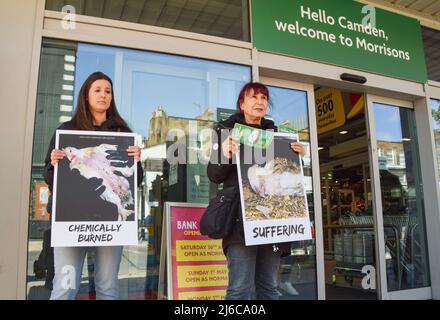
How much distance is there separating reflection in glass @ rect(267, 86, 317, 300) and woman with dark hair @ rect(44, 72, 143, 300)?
179 cm

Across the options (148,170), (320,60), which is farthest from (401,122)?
(148,170)

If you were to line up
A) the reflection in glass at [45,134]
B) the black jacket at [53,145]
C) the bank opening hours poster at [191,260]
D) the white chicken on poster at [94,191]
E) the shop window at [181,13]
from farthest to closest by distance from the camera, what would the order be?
the shop window at [181,13] < the bank opening hours poster at [191,260] < the reflection in glass at [45,134] < the black jacket at [53,145] < the white chicken on poster at [94,191]

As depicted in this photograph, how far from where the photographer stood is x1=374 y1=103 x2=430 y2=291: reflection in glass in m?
4.68

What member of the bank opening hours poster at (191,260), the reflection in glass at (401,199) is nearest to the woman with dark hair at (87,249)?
the bank opening hours poster at (191,260)

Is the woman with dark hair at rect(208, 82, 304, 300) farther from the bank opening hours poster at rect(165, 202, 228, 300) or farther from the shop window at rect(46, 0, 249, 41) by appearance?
the shop window at rect(46, 0, 249, 41)

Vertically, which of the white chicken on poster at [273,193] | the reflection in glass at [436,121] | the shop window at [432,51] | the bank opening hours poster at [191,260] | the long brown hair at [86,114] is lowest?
the bank opening hours poster at [191,260]

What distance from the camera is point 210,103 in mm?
3750

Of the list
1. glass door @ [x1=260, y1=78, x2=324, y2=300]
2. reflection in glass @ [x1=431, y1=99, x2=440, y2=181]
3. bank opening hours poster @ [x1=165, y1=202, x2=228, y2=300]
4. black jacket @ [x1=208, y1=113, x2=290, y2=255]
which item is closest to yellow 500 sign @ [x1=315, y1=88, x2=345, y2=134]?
reflection in glass @ [x1=431, y1=99, x2=440, y2=181]

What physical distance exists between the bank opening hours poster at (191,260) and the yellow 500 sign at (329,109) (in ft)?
11.3

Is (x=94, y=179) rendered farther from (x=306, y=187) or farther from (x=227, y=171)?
(x=306, y=187)

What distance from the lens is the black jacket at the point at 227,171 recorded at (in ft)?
8.18

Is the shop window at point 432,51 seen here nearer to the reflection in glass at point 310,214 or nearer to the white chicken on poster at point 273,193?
the reflection in glass at point 310,214

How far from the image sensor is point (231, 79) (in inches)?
150

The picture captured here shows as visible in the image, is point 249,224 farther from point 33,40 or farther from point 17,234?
point 33,40
